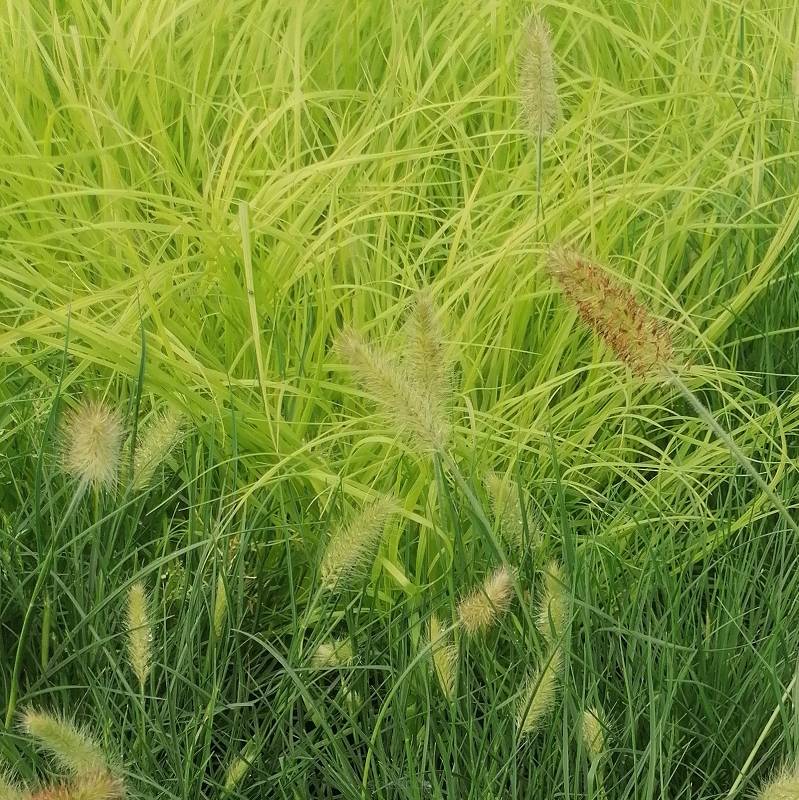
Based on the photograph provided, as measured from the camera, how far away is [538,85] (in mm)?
1817

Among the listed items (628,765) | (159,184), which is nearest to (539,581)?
(628,765)

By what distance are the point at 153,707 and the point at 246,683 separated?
18 centimetres

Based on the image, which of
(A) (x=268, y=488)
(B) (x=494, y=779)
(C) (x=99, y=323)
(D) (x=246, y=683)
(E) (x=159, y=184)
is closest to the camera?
(B) (x=494, y=779)

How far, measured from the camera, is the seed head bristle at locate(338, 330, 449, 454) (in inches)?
53.5

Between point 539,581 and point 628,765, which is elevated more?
point 539,581

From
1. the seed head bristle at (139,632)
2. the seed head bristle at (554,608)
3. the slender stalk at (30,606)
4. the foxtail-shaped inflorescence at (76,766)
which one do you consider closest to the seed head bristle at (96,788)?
the foxtail-shaped inflorescence at (76,766)

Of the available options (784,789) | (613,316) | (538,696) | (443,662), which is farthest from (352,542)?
(784,789)

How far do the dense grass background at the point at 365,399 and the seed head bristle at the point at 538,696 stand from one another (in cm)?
6

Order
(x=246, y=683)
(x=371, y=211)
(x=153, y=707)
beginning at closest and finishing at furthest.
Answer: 1. (x=153, y=707)
2. (x=246, y=683)
3. (x=371, y=211)

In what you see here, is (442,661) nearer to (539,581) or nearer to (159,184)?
(539,581)

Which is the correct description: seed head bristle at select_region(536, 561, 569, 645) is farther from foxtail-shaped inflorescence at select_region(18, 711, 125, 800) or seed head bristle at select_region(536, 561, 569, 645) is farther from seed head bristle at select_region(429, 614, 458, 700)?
foxtail-shaped inflorescence at select_region(18, 711, 125, 800)

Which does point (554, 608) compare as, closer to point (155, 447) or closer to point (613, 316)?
point (613, 316)

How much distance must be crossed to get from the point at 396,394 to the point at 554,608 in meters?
0.30

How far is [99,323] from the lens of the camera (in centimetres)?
206
